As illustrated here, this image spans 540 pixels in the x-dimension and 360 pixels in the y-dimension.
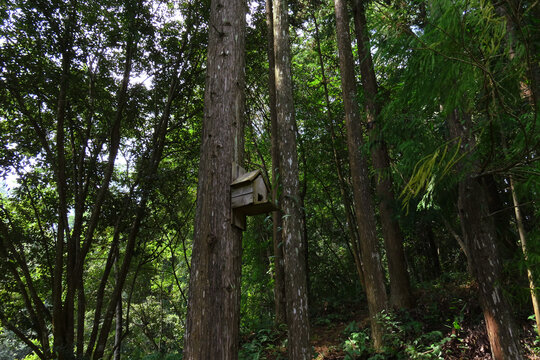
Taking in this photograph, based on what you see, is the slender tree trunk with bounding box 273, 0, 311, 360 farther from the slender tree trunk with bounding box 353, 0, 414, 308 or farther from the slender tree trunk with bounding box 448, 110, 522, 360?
the slender tree trunk with bounding box 448, 110, 522, 360

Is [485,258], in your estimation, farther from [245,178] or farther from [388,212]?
[245,178]

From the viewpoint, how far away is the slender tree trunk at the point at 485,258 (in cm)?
383

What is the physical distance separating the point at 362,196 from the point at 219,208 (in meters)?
4.77

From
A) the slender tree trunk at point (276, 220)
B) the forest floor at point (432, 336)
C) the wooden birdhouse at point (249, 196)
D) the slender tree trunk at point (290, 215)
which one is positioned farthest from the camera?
the slender tree trunk at point (276, 220)

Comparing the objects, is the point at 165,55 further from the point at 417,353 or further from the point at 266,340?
the point at 417,353

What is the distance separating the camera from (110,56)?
8.04 m

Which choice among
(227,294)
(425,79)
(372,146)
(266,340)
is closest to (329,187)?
(372,146)

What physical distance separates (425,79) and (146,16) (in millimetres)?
8005

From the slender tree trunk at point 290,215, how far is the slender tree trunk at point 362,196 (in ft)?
5.58

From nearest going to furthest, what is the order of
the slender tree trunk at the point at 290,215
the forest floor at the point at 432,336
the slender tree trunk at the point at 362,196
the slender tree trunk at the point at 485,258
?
the slender tree trunk at the point at 485,258, the slender tree trunk at the point at 290,215, the forest floor at the point at 432,336, the slender tree trunk at the point at 362,196

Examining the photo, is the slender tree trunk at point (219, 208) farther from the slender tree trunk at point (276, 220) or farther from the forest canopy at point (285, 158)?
the slender tree trunk at point (276, 220)

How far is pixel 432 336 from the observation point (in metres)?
5.50

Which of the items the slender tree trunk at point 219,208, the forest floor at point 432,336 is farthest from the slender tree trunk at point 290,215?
the slender tree trunk at point 219,208

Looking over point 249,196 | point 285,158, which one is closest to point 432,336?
point 285,158
